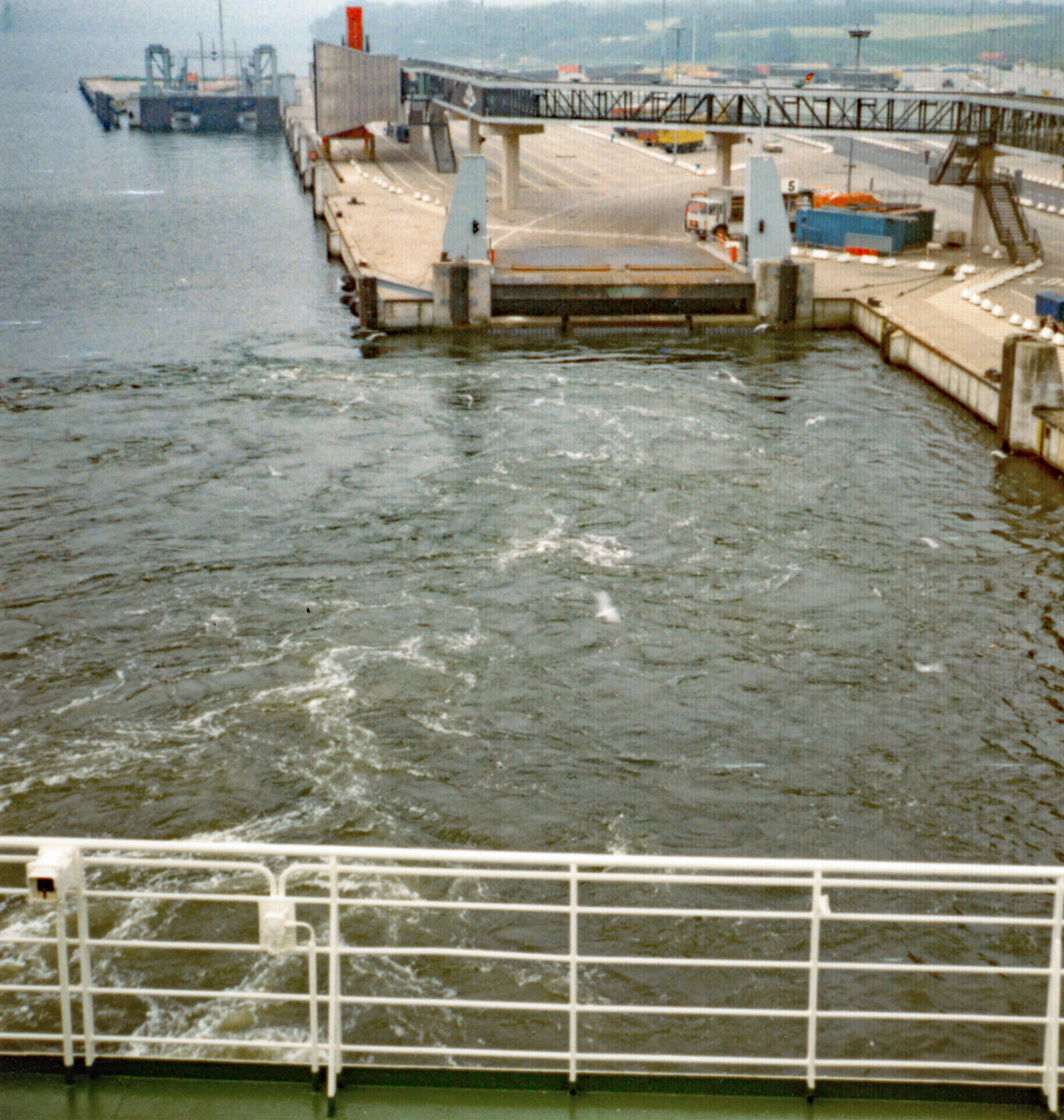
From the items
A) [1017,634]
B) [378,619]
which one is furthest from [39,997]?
[1017,634]

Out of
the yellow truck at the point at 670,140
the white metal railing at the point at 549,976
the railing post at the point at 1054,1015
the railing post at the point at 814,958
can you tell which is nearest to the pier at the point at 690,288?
the white metal railing at the point at 549,976

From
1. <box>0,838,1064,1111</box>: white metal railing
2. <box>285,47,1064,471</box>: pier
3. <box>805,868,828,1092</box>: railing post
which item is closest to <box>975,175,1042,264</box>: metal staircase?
<box>285,47,1064,471</box>: pier

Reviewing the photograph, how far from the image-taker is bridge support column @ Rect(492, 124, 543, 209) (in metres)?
91.1

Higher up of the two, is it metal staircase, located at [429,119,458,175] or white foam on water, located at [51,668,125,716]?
metal staircase, located at [429,119,458,175]

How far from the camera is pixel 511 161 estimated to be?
91688 mm

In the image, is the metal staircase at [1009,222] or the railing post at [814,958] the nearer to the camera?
the railing post at [814,958]

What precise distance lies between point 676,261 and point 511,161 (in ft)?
80.3

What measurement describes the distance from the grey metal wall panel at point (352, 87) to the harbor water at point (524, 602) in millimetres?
66844

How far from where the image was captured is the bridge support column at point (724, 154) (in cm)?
8794

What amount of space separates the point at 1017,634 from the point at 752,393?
23.5 metres

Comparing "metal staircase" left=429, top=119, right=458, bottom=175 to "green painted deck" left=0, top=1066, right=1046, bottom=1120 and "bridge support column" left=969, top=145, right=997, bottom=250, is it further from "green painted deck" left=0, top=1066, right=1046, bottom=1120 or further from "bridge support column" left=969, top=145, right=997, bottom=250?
"green painted deck" left=0, top=1066, right=1046, bottom=1120

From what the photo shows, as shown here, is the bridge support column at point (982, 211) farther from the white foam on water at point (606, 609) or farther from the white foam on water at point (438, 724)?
the white foam on water at point (438, 724)

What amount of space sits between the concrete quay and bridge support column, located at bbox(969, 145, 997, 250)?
1.54m

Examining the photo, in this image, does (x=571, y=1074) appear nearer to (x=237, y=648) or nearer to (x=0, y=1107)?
(x=0, y=1107)
